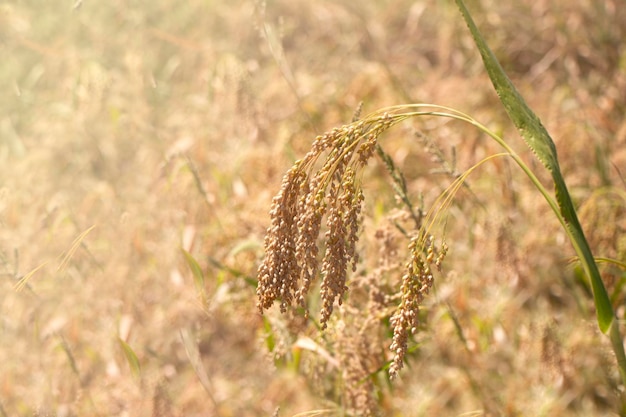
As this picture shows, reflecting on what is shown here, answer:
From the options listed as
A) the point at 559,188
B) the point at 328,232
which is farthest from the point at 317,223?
the point at 559,188

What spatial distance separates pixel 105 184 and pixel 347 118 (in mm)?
1364

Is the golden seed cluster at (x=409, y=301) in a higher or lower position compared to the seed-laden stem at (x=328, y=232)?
lower

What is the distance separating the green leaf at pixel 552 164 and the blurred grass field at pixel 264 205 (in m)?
0.67

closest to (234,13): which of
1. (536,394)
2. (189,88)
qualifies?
(189,88)

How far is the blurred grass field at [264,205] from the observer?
260 cm

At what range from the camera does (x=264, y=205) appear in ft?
9.53

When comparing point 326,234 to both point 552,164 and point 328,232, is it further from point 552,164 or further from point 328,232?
point 552,164

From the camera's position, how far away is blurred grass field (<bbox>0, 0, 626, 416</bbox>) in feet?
8.53

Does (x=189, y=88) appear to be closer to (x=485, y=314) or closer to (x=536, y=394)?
(x=485, y=314)

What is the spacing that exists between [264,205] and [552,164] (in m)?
1.79

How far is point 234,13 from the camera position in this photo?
4887 mm

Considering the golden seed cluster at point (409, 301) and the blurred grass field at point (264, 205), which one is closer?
the golden seed cluster at point (409, 301)

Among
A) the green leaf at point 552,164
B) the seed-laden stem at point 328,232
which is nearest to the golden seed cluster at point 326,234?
the seed-laden stem at point 328,232

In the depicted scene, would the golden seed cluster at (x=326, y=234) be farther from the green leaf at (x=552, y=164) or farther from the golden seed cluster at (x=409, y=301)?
the green leaf at (x=552, y=164)
